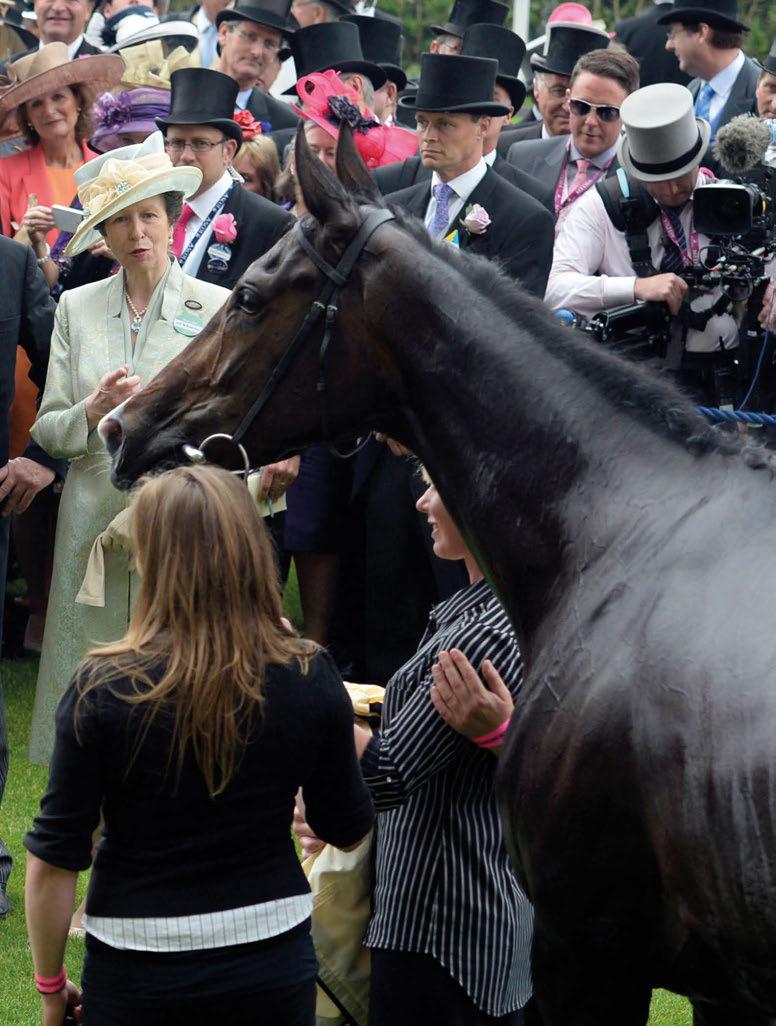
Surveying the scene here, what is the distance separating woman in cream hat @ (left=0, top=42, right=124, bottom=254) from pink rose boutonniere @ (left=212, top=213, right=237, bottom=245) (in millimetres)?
1214

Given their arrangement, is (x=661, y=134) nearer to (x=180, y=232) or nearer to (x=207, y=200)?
(x=207, y=200)

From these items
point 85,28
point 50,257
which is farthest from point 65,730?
point 85,28

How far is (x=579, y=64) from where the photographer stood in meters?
8.30

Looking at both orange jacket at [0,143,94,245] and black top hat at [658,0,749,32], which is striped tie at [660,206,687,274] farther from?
orange jacket at [0,143,94,245]

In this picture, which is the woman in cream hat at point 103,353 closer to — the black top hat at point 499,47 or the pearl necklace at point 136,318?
the pearl necklace at point 136,318

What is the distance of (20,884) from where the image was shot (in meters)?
6.00

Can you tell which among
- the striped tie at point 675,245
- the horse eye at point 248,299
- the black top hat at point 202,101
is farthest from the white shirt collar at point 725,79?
the horse eye at point 248,299

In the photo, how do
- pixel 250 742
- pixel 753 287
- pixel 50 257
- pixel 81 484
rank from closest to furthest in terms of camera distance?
pixel 250 742
pixel 81 484
pixel 753 287
pixel 50 257

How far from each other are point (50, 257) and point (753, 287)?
3.55 metres

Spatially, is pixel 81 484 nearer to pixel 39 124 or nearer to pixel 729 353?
pixel 729 353

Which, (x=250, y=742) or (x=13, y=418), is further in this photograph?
(x=13, y=418)

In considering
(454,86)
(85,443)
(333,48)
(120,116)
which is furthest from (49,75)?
(85,443)

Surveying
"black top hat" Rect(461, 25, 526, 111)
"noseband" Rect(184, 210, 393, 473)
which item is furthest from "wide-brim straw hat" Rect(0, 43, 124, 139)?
"noseband" Rect(184, 210, 393, 473)

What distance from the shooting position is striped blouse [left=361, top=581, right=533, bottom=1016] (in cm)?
361
